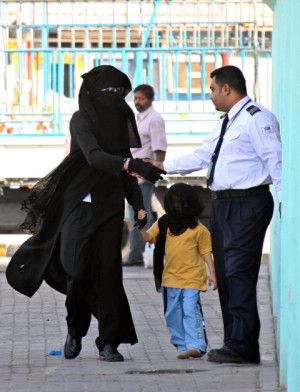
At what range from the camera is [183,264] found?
24.0ft

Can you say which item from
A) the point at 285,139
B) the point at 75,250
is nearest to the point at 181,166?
the point at 75,250

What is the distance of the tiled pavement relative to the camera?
20.8 feet

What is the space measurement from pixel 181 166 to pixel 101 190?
1.82 feet

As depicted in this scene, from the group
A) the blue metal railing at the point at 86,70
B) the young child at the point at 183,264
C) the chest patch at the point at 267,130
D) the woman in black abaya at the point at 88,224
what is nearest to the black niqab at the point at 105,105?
the woman in black abaya at the point at 88,224

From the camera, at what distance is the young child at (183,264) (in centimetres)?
727

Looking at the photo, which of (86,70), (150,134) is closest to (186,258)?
(150,134)

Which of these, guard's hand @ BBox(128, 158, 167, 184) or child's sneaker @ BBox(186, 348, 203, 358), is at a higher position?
guard's hand @ BBox(128, 158, 167, 184)

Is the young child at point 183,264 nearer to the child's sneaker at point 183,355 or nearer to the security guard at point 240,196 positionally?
the child's sneaker at point 183,355

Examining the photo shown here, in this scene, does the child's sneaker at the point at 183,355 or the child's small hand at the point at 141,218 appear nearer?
the child's small hand at the point at 141,218

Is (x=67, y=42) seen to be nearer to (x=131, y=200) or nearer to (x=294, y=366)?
(x=131, y=200)

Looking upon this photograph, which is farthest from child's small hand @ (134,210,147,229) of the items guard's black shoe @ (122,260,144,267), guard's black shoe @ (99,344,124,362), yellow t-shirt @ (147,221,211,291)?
guard's black shoe @ (122,260,144,267)

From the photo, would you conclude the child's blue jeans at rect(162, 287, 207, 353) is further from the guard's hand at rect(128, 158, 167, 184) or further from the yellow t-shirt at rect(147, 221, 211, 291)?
the guard's hand at rect(128, 158, 167, 184)

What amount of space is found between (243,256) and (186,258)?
0.46 metres

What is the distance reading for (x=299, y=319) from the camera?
5191 millimetres
